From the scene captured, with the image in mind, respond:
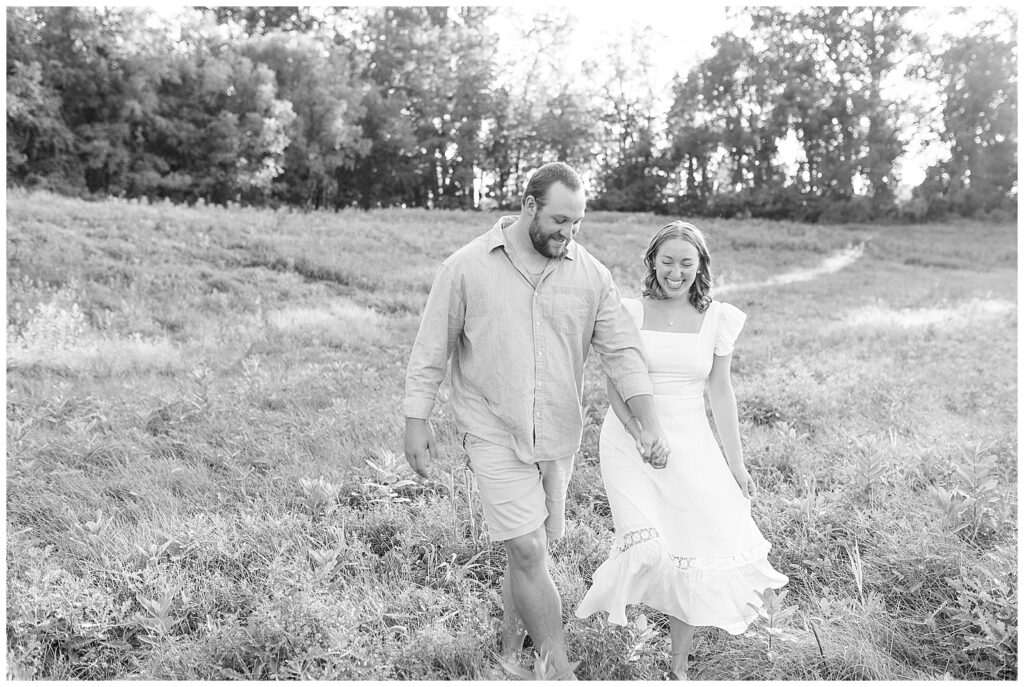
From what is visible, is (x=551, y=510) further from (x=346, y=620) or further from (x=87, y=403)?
(x=87, y=403)

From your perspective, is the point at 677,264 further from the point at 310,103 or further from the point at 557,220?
the point at 310,103

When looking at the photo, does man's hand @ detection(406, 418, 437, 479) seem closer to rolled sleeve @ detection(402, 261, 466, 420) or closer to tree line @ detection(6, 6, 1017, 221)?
rolled sleeve @ detection(402, 261, 466, 420)

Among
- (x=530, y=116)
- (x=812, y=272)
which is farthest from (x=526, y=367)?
(x=530, y=116)

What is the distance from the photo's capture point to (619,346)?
356cm

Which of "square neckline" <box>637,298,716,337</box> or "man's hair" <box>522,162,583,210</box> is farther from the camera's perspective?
"square neckline" <box>637,298,716,337</box>

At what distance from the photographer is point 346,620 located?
3.48 m

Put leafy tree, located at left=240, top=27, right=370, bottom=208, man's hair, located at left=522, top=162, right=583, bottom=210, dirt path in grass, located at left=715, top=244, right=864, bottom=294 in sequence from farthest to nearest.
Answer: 1. leafy tree, located at left=240, top=27, right=370, bottom=208
2. dirt path in grass, located at left=715, top=244, right=864, bottom=294
3. man's hair, located at left=522, top=162, right=583, bottom=210

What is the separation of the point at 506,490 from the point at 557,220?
3.88 feet

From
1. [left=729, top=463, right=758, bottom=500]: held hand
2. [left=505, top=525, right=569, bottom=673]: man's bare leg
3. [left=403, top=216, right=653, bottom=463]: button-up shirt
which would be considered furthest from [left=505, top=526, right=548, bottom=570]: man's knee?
[left=729, top=463, right=758, bottom=500]: held hand

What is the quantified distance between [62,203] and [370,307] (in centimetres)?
829

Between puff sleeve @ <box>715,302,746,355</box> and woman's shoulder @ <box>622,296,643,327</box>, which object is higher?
woman's shoulder @ <box>622,296,643,327</box>

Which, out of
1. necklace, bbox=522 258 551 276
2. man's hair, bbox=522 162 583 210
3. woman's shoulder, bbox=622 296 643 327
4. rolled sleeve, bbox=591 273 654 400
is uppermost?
man's hair, bbox=522 162 583 210

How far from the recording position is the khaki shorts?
11.0 ft

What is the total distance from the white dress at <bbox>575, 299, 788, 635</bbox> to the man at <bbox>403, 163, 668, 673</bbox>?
0.20 meters
